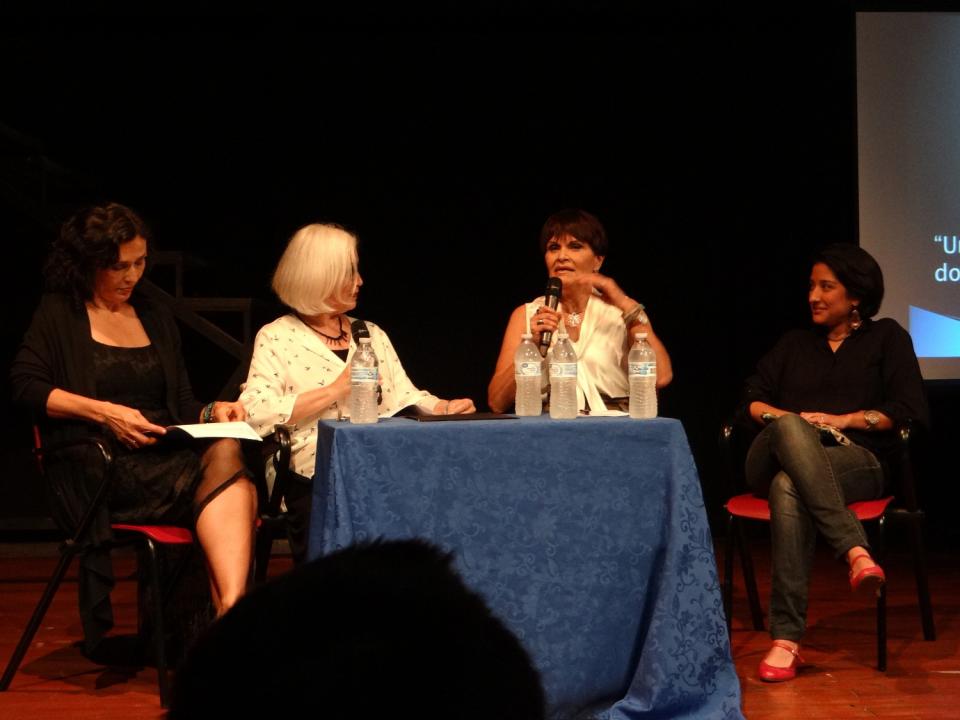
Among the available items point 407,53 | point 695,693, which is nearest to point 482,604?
point 695,693

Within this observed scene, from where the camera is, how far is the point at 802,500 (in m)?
3.24

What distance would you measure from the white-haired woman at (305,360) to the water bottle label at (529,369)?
0.30m

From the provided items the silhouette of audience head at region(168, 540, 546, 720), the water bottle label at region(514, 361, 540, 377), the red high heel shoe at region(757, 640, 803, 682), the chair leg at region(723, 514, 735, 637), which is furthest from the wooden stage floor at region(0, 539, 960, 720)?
the silhouette of audience head at region(168, 540, 546, 720)

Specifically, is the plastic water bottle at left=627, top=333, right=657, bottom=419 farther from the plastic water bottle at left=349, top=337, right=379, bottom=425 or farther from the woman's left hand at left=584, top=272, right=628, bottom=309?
the plastic water bottle at left=349, top=337, right=379, bottom=425

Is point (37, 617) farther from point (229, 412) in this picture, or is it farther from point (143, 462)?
point (229, 412)

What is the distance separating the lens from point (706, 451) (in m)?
5.19

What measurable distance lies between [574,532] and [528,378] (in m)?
0.41

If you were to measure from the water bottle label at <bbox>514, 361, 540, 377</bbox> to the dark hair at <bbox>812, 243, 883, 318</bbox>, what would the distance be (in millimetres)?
1254

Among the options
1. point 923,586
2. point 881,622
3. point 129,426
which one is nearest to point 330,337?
point 129,426

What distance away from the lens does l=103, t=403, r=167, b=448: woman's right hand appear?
121 inches

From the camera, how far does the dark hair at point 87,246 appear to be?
3193 millimetres

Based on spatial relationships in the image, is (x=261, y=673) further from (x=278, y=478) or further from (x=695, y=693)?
(x=278, y=478)

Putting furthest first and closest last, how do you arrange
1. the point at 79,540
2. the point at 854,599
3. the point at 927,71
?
the point at 927,71 < the point at 854,599 < the point at 79,540

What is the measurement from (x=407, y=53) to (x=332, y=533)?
3.01 meters
